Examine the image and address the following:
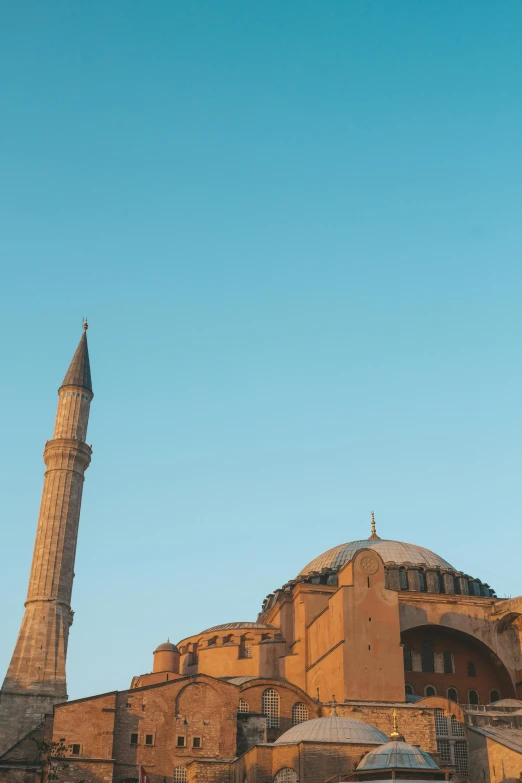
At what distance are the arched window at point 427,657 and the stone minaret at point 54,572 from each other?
627 inches

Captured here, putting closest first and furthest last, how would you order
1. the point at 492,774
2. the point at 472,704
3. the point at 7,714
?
the point at 492,774
the point at 7,714
the point at 472,704

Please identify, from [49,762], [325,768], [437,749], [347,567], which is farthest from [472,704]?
[49,762]

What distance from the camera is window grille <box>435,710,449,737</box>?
3497 cm

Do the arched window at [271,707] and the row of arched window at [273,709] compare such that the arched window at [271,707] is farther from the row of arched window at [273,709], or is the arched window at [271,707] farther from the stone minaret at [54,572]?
the stone minaret at [54,572]

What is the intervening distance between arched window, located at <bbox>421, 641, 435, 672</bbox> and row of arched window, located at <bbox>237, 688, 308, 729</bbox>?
823 centimetres

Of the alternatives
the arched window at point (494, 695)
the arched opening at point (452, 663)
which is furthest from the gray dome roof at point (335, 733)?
the arched window at point (494, 695)

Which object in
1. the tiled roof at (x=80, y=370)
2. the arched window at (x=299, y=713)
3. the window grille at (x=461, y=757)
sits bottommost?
the window grille at (x=461, y=757)

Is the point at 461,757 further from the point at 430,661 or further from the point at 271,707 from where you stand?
the point at 271,707

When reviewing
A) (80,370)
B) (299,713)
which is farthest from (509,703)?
(80,370)

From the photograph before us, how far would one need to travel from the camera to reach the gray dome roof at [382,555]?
4638cm

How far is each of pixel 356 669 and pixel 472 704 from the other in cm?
791

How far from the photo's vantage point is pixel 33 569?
41281 mm

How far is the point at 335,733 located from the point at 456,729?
7.24 meters

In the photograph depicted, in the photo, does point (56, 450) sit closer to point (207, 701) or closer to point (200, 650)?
point (200, 650)
